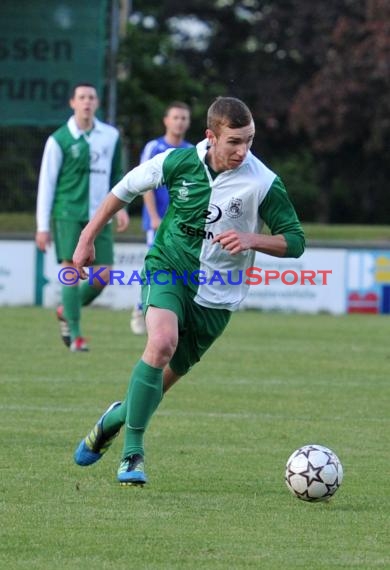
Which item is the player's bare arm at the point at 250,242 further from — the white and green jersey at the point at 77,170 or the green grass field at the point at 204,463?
the white and green jersey at the point at 77,170

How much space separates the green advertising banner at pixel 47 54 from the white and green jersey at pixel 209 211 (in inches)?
471

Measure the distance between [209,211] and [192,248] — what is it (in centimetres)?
20

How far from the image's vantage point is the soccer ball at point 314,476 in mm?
6344

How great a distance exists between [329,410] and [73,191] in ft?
13.9

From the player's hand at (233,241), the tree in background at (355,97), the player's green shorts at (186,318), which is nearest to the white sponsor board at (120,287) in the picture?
the player's green shorts at (186,318)

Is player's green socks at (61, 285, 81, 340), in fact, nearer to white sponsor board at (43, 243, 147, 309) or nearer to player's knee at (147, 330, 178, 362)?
player's knee at (147, 330, 178, 362)

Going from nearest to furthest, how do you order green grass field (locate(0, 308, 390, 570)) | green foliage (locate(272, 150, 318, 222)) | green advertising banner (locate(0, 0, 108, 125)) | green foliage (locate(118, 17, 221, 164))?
green grass field (locate(0, 308, 390, 570)), green advertising banner (locate(0, 0, 108, 125)), green foliage (locate(118, 17, 221, 164)), green foliage (locate(272, 150, 318, 222))

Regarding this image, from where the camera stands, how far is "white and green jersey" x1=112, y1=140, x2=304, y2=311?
6879mm

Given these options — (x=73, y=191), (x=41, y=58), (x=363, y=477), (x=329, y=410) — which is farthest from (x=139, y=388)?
(x=41, y=58)

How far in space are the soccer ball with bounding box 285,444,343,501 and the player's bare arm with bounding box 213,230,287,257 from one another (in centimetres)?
96

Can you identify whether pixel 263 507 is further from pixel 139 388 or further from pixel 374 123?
pixel 374 123

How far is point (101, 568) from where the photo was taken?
5086 mm

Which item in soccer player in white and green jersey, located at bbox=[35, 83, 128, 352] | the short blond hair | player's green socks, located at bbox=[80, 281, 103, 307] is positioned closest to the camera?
the short blond hair

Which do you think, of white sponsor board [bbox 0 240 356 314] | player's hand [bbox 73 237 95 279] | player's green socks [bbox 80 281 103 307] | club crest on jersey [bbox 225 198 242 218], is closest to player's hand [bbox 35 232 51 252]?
player's green socks [bbox 80 281 103 307]
